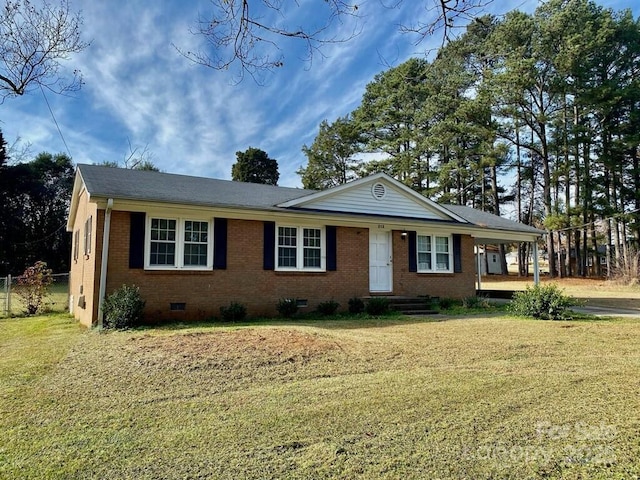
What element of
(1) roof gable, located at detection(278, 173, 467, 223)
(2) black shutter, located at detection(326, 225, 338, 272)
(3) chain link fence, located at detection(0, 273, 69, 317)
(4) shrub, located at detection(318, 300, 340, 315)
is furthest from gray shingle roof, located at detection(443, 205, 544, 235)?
(3) chain link fence, located at detection(0, 273, 69, 317)

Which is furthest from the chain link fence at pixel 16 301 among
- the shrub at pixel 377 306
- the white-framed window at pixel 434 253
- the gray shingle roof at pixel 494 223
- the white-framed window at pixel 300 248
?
the gray shingle roof at pixel 494 223

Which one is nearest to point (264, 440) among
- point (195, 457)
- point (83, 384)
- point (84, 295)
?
point (195, 457)

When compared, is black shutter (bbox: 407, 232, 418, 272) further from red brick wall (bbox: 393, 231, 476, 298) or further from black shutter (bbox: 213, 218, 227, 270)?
black shutter (bbox: 213, 218, 227, 270)

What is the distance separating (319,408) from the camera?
154 inches

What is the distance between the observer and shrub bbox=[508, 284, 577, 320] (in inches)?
392

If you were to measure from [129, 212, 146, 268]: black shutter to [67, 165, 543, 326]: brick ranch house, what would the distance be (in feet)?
0.08

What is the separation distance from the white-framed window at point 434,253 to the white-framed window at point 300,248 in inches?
142

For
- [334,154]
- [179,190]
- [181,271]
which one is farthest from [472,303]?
[334,154]

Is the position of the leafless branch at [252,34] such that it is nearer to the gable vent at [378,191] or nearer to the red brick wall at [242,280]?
the red brick wall at [242,280]

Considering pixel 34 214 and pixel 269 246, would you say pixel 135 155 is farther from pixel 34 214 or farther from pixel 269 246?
pixel 269 246

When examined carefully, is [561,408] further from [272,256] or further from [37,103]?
[37,103]

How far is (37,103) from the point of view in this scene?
1114cm

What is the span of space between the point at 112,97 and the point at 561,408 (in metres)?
15.6

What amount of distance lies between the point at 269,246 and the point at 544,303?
722cm
